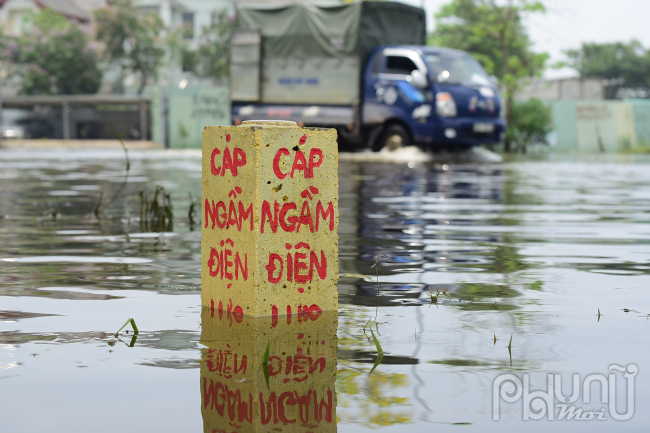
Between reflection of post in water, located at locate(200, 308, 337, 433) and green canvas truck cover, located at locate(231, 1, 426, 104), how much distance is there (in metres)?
19.3

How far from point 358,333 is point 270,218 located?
0.62 m

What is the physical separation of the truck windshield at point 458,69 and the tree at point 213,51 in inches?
1465

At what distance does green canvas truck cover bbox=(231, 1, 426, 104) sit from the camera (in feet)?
78.7

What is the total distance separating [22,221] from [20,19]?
61040 mm

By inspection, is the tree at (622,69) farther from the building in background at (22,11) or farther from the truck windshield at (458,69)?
the truck windshield at (458,69)

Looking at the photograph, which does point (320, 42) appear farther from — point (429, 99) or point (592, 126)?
point (592, 126)

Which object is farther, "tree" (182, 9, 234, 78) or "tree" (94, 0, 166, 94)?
"tree" (182, 9, 234, 78)

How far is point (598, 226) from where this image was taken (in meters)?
10.0

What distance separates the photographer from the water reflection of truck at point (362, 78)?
23250mm

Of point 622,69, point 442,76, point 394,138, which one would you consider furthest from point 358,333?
point 622,69

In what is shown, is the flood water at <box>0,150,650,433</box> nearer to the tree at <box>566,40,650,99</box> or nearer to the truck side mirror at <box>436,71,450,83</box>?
the truck side mirror at <box>436,71,450,83</box>

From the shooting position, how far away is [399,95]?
921 inches

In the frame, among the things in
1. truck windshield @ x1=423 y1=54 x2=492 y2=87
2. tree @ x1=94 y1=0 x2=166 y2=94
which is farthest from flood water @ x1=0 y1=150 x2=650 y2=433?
tree @ x1=94 y1=0 x2=166 y2=94

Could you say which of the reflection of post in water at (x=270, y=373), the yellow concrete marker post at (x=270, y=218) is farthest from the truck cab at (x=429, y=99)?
the reflection of post in water at (x=270, y=373)
